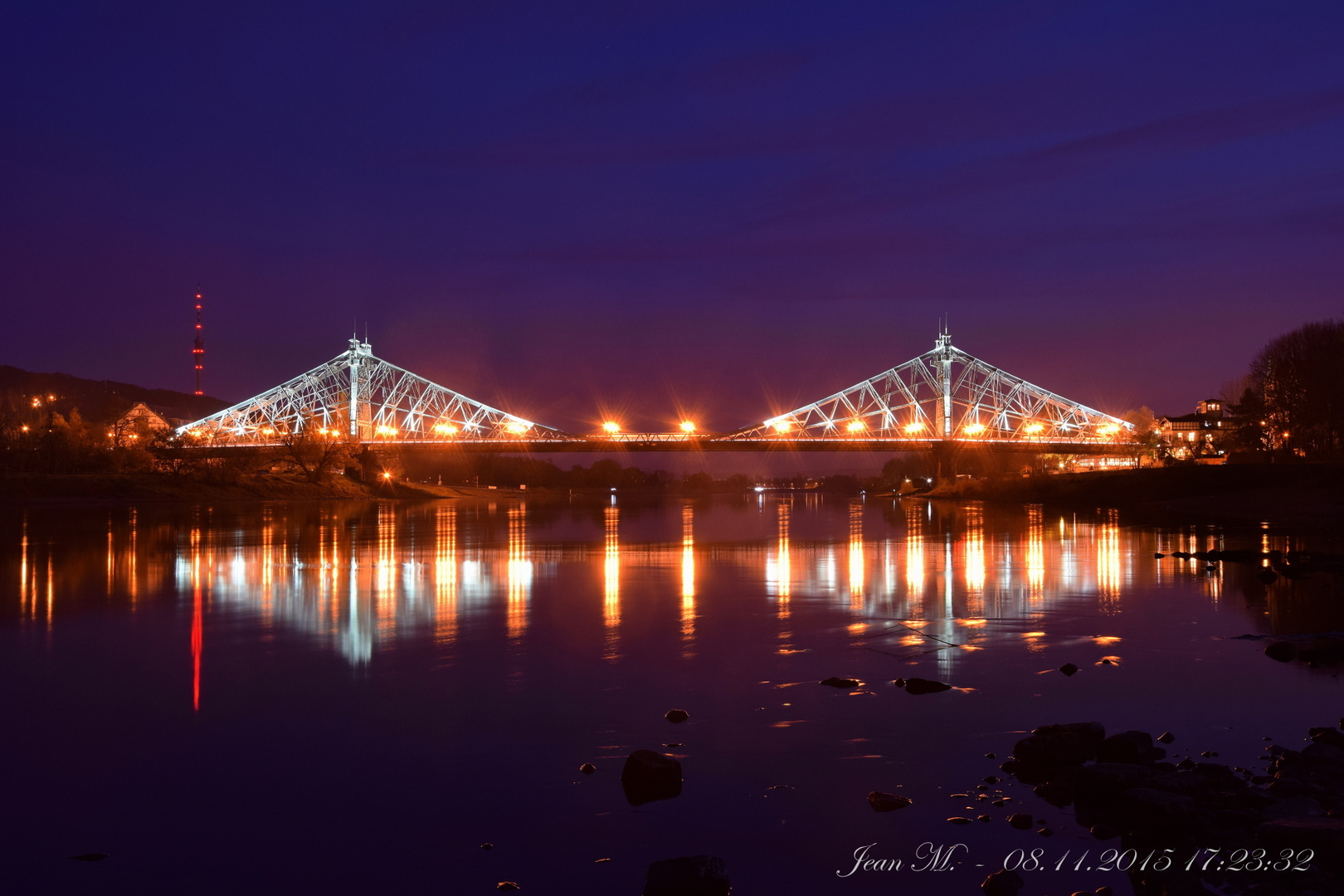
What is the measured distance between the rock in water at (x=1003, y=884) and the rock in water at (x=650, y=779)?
8.82 feet

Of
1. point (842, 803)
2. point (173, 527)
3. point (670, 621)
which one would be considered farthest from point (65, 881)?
point (173, 527)

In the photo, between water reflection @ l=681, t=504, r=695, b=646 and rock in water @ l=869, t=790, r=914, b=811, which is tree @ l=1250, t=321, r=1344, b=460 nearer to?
water reflection @ l=681, t=504, r=695, b=646

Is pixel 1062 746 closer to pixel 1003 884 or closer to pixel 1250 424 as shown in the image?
pixel 1003 884

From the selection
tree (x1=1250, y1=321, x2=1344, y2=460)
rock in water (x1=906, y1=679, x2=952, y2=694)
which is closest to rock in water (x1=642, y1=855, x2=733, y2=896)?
rock in water (x1=906, y1=679, x2=952, y2=694)

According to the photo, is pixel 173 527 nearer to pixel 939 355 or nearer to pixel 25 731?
pixel 25 731

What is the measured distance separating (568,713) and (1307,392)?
65827mm

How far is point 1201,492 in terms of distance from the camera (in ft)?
226

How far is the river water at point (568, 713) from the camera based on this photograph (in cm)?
748

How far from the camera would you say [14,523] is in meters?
45.2

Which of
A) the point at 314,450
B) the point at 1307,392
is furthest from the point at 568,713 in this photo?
the point at 314,450

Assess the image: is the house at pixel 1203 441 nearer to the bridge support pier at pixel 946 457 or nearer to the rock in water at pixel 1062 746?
the bridge support pier at pixel 946 457

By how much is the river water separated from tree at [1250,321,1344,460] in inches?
1745

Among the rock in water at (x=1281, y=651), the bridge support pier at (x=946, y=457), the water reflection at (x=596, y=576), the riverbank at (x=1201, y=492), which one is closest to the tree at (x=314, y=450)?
the water reflection at (x=596, y=576)

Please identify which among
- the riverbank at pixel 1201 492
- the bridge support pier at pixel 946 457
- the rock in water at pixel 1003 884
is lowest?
the rock in water at pixel 1003 884
